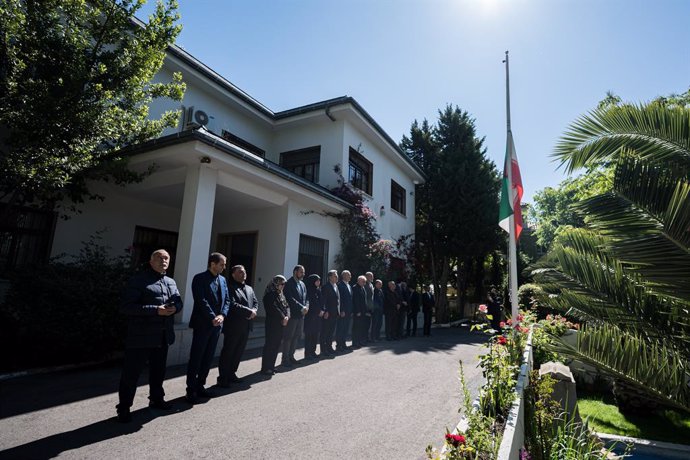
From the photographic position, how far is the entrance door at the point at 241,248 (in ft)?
36.0

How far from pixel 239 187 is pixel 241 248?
10.1ft

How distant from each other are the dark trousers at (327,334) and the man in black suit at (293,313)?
3.08ft

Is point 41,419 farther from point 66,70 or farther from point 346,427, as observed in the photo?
point 66,70

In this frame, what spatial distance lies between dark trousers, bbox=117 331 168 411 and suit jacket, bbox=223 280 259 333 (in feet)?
3.84

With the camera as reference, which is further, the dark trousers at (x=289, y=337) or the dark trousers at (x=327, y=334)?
the dark trousers at (x=327, y=334)

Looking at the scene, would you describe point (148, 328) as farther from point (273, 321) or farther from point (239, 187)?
point (239, 187)

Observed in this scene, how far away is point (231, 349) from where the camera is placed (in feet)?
17.3

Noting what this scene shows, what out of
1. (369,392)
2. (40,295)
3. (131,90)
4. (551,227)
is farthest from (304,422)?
(551,227)

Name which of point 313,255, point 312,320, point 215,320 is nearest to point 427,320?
point 313,255

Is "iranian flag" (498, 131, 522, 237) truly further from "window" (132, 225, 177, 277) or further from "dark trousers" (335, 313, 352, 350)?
"window" (132, 225, 177, 277)

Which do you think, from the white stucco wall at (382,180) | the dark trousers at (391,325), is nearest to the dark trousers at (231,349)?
the dark trousers at (391,325)

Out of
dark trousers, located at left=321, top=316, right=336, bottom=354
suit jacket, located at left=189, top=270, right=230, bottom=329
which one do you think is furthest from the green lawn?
suit jacket, located at left=189, top=270, right=230, bottom=329

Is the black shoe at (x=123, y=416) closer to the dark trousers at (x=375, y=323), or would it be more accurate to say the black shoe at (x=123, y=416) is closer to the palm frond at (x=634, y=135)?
the palm frond at (x=634, y=135)

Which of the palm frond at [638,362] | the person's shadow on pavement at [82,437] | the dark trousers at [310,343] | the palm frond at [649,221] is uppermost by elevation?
the palm frond at [649,221]
